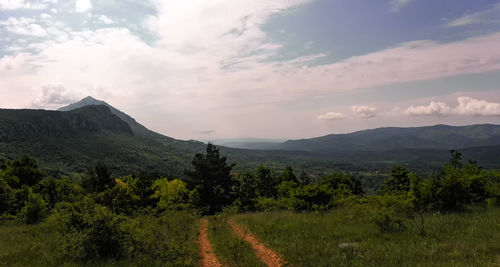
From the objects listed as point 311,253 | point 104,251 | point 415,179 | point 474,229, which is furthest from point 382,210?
point 104,251

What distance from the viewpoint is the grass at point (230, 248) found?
1120cm

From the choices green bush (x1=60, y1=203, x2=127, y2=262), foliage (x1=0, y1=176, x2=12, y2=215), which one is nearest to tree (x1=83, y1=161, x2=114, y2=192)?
foliage (x1=0, y1=176, x2=12, y2=215)

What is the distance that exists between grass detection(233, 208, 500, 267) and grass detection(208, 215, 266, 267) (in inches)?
50.9

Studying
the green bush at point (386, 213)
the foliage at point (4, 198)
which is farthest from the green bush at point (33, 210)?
the green bush at point (386, 213)

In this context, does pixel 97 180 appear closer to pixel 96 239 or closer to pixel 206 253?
pixel 96 239

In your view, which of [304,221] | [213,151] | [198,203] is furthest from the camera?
[213,151]

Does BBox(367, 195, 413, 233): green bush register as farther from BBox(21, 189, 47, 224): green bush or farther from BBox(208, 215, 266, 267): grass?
BBox(21, 189, 47, 224): green bush

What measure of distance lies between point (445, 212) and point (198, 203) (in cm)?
2793

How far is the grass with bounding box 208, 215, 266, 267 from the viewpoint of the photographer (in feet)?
36.8

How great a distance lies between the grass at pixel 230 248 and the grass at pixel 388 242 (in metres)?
1.29

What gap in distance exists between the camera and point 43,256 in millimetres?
11984

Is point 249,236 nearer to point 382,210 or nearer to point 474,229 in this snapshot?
point 382,210

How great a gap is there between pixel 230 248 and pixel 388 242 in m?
7.25

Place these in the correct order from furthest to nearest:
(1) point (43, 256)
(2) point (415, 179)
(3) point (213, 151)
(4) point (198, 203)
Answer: (3) point (213, 151)
(4) point (198, 203)
(2) point (415, 179)
(1) point (43, 256)
